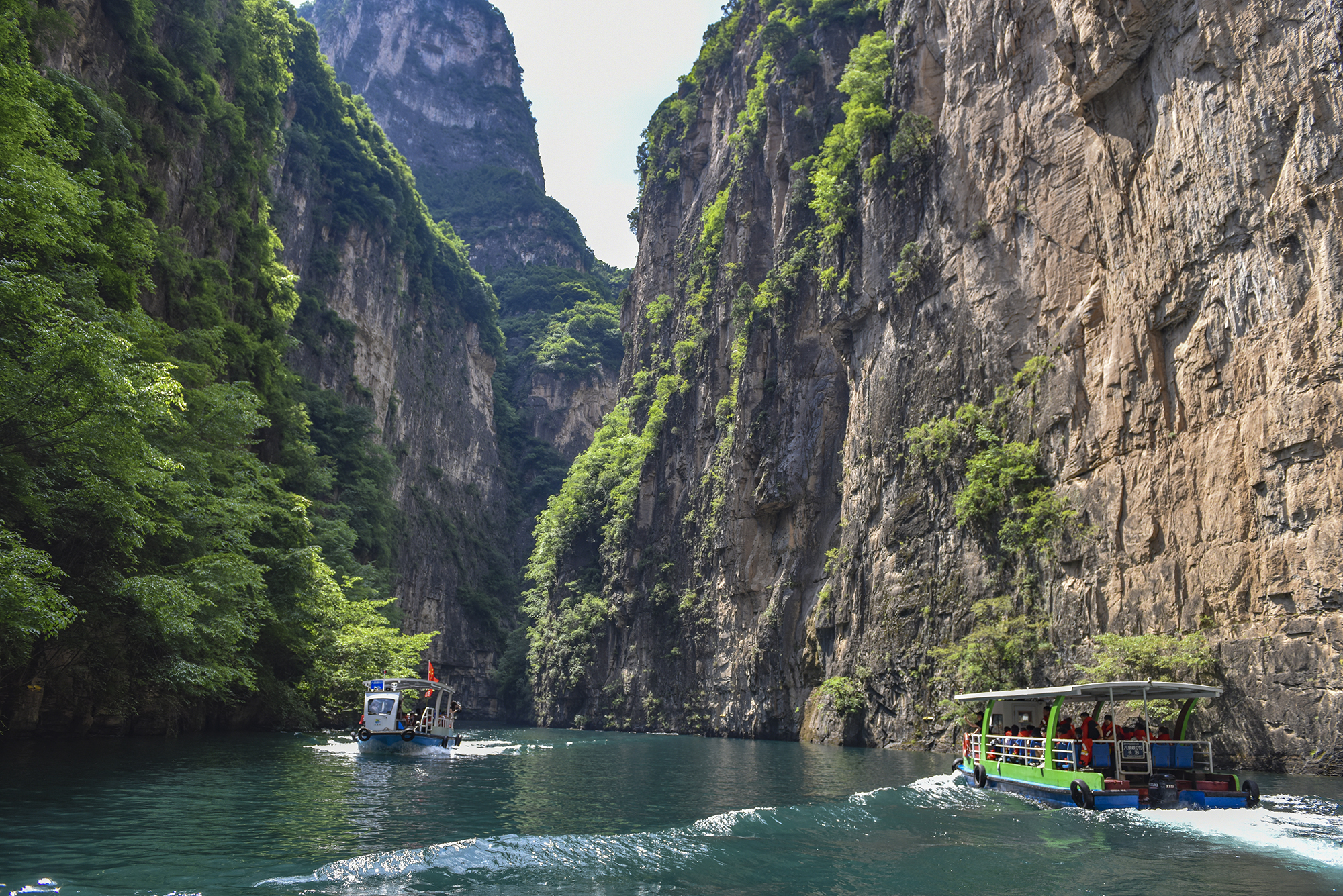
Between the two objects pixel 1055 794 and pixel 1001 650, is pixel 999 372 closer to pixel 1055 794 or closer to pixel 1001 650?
pixel 1001 650

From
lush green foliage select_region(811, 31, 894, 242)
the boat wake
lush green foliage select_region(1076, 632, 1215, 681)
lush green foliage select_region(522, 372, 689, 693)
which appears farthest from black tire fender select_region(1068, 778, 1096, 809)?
lush green foliage select_region(522, 372, 689, 693)

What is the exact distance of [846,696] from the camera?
37.5 metres

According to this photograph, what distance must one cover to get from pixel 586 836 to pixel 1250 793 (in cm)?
1175

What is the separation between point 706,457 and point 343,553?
25749mm

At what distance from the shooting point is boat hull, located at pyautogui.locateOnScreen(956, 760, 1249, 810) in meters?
15.6

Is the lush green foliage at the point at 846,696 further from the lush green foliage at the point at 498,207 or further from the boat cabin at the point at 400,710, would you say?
the lush green foliage at the point at 498,207

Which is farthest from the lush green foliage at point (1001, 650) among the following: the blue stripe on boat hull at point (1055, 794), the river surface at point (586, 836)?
the blue stripe on boat hull at point (1055, 794)

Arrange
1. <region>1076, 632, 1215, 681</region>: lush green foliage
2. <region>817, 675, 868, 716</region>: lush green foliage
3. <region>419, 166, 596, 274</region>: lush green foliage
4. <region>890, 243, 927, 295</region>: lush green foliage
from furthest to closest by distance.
Result: 1. <region>419, 166, 596, 274</region>: lush green foliage
2. <region>890, 243, 927, 295</region>: lush green foliage
3. <region>817, 675, 868, 716</region>: lush green foliage
4. <region>1076, 632, 1215, 681</region>: lush green foliage

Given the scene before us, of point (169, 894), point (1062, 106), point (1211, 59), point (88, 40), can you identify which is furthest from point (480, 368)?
point (169, 894)

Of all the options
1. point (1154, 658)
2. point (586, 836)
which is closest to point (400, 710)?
point (586, 836)

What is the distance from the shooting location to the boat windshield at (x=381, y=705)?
1144 inches

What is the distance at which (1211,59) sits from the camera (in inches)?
992

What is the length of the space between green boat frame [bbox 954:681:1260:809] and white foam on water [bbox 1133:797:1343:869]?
256mm

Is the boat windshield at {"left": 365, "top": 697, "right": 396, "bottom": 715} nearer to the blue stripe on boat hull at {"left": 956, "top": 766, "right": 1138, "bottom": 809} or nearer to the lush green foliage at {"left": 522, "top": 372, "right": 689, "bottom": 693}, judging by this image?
the blue stripe on boat hull at {"left": 956, "top": 766, "right": 1138, "bottom": 809}
